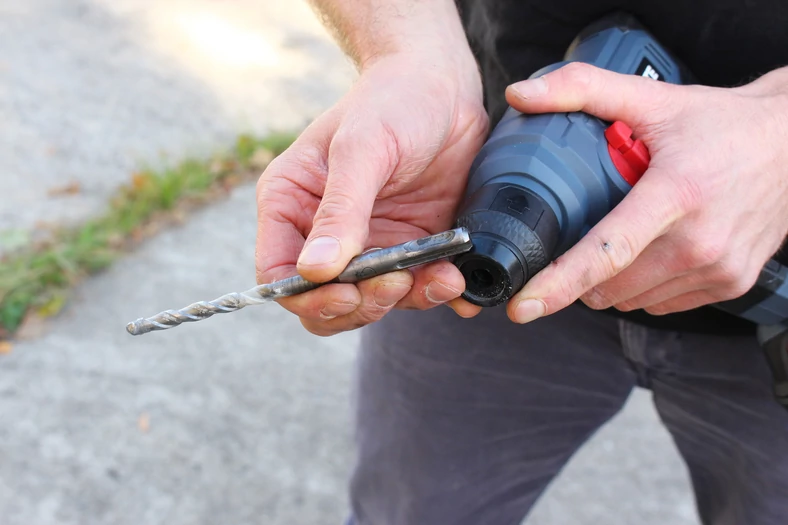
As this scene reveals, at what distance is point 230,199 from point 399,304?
6.64 ft

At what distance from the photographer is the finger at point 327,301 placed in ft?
2.66

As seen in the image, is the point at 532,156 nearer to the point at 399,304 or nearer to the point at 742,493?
the point at 399,304

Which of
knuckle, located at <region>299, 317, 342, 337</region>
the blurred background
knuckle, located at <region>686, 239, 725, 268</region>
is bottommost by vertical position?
the blurred background

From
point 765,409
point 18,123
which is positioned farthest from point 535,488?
point 18,123

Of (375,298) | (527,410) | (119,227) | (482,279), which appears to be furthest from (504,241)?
(119,227)

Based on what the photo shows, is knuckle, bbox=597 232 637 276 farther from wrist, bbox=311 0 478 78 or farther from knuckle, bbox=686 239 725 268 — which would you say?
wrist, bbox=311 0 478 78

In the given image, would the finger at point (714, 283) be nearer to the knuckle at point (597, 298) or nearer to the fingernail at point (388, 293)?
the knuckle at point (597, 298)

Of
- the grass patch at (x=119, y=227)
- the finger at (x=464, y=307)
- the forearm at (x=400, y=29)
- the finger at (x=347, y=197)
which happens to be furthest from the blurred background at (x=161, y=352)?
the finger at (x=464, y=307)

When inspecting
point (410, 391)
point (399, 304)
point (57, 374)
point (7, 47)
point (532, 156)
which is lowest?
point (57, 374)

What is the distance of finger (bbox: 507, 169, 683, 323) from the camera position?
0.80 metres

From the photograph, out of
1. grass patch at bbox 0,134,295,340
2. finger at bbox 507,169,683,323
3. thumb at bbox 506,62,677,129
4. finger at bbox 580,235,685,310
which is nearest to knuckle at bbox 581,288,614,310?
finger at bbox 580,235,685,310

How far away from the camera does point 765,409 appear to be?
1.11 metres

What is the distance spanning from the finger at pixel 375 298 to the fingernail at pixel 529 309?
13 centimetres

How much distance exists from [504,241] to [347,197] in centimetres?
18
